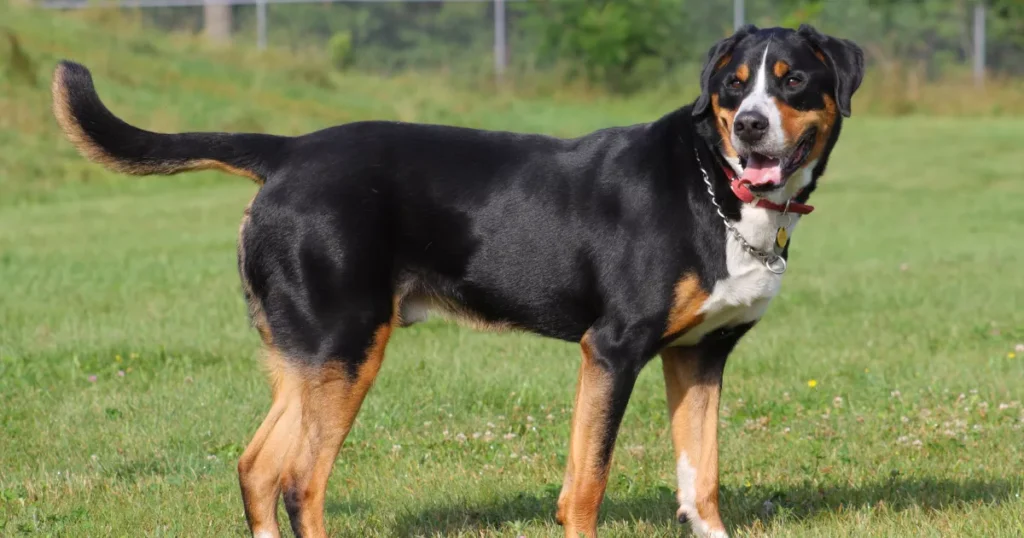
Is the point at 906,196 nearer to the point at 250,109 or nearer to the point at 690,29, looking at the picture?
the point at 250,109

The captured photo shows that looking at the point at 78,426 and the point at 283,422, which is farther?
the point at 78,426

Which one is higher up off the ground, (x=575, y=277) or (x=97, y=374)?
(x=575, y=277)

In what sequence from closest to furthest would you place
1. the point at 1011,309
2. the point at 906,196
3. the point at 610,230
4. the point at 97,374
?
the point at 610,230 < the point at 97,374 < the point at 1011,309 < the point at 906,196

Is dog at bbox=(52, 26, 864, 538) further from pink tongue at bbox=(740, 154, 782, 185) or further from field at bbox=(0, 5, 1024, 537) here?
field at bbox=(0, 5, 1024, 537)

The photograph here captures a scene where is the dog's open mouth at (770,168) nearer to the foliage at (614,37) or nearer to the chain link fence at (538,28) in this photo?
the chain link fence at (538,28)

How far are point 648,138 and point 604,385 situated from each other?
1018 mm

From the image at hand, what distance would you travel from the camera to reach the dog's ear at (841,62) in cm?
529

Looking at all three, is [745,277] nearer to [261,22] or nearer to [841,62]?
[841,62]

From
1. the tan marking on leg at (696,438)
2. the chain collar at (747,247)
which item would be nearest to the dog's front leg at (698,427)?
the tan marking on leg at (696,438)

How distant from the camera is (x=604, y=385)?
5.19 meters

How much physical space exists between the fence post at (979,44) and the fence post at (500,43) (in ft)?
36.0

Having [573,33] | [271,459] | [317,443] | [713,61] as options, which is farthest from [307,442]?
[573,33]

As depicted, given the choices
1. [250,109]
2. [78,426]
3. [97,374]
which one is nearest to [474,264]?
[78,426]

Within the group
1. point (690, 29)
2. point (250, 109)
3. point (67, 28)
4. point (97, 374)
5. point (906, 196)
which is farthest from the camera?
point (690, 29)
